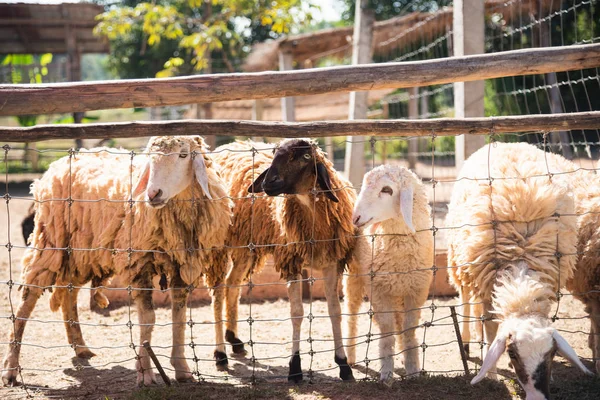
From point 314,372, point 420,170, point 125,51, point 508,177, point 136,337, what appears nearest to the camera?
point 508,177

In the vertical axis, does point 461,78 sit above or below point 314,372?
above

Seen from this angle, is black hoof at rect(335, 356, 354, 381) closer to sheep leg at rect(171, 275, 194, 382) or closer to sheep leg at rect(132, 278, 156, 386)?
sheep leg at rect(171, 275, 194, 382)

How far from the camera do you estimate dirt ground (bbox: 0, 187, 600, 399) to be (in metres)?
4.23

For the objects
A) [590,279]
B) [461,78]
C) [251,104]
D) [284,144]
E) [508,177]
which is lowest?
[590,279]

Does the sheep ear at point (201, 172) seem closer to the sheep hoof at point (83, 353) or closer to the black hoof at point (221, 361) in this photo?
the black hoof at point (221, 361)

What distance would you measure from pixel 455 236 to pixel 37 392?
130 inches

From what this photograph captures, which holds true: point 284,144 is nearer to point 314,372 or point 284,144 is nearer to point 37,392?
point 314,372

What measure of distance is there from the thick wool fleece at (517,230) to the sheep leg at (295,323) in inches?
46.9

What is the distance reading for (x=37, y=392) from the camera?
4.62 m

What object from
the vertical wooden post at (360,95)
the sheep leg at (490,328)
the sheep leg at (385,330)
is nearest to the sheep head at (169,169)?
the sheep leg at (385,330)

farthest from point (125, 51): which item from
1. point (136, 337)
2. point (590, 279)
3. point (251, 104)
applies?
point (590, 279)

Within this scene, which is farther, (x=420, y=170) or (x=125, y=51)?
(x=125, y=51)

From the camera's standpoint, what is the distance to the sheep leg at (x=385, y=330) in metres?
4.42

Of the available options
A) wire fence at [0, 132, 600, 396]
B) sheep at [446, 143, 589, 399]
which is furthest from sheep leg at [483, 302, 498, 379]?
wire fence at [0, 132, 600, 396]
